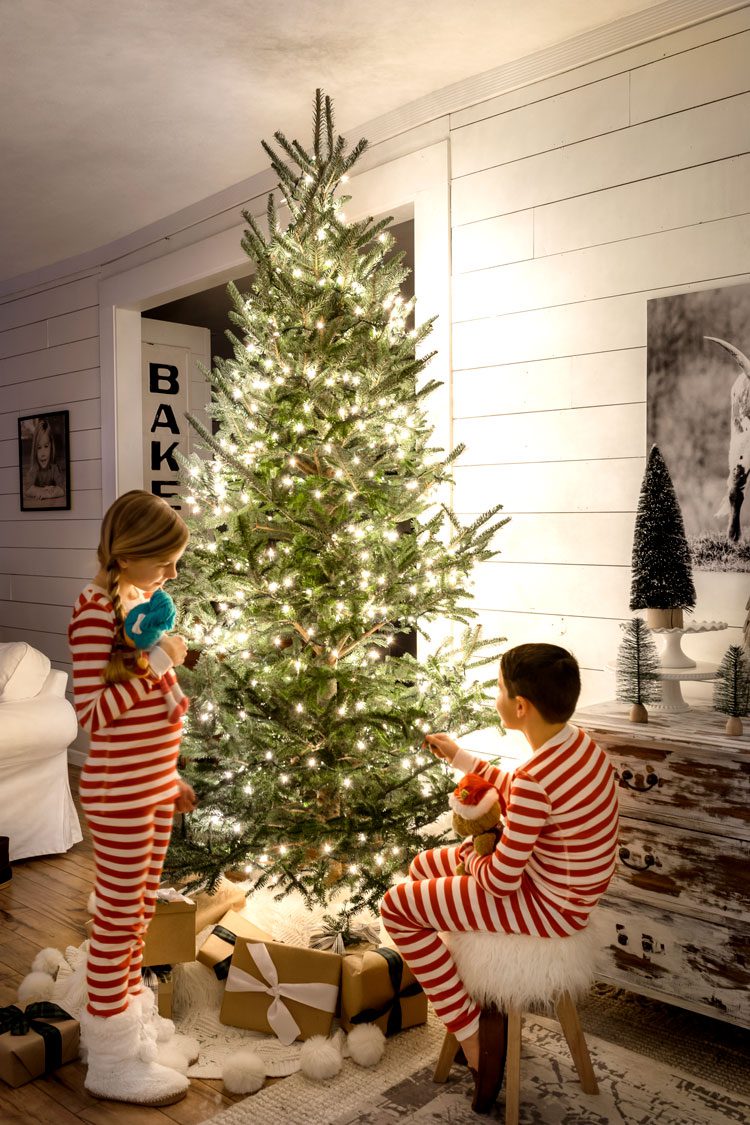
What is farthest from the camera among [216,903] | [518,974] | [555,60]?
[555,60]

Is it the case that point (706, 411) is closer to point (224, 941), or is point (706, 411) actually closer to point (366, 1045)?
point (366, 1045)

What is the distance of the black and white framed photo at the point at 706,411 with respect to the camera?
252cm

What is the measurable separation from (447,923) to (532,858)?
9.0 inches

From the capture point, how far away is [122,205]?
4469 mm

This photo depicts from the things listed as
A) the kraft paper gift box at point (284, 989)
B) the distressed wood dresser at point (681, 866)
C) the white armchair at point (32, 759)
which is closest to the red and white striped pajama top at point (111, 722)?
the kraft paper gift box at point (284, 989)

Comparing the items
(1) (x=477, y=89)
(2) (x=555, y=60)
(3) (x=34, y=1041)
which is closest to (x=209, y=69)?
(1) (x=477, y=89)

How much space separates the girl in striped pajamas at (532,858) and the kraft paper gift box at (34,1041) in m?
0.89

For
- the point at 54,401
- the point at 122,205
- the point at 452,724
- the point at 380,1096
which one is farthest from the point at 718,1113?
the point at 54,401

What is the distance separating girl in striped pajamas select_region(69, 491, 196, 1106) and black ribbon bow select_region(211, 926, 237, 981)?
41 cm

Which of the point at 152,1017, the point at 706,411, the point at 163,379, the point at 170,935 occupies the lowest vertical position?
the point at 152,1017

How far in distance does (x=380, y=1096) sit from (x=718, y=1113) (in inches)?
29.2

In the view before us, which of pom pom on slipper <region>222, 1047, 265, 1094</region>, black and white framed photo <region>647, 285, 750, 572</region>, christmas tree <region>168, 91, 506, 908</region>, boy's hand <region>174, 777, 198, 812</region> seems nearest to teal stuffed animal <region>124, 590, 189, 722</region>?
boy's hand <region>174, 777, 198, 812</region>

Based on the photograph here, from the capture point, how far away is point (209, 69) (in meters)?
3.11

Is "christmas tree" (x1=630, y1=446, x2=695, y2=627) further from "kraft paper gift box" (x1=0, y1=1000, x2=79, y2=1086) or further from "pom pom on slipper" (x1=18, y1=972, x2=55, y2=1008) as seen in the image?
"pom pom on slipper" (x1=18, y1=972, x2=55, y2=1008)
